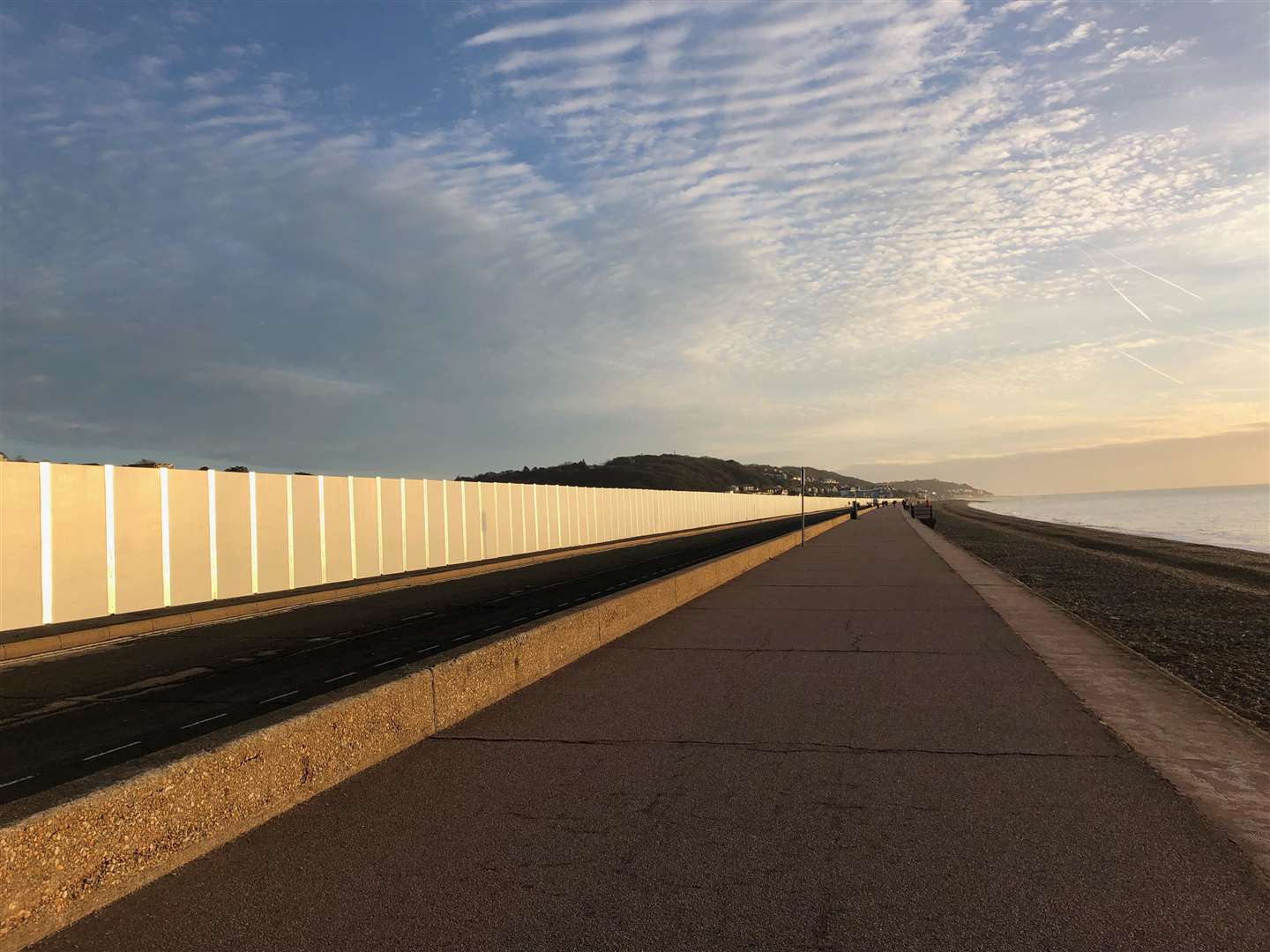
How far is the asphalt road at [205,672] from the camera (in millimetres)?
7008

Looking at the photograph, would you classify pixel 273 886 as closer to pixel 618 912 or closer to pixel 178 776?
pixel 178 776

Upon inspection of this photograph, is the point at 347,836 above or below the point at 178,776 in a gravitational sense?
below

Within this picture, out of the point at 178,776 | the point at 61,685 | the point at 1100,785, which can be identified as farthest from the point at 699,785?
the point at 61,685

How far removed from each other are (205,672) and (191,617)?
6.78 metres

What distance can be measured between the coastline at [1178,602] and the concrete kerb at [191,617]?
49.9ft

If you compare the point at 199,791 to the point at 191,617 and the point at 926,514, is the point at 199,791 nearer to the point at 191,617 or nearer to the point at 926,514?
the point at 191,617

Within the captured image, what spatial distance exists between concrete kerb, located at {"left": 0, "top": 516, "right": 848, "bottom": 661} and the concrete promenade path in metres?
9.26

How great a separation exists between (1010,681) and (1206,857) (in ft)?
15.3

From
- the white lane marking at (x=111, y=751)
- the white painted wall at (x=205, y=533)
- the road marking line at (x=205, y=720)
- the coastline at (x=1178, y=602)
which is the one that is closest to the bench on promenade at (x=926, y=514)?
the coastline at (x=1178, y=602)

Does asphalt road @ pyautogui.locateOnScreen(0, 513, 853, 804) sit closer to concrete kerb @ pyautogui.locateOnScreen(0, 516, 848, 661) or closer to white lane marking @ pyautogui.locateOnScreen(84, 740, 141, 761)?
white lane marking @ pyautogui.locateOnScreen(84, 740, 141, 761)

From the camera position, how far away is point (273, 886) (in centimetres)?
413

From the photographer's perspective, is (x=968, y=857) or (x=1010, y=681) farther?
(x=1010, y=681)

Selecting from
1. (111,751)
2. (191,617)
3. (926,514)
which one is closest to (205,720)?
(111,751)

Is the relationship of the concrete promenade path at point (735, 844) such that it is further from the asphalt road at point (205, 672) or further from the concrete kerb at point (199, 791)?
the asphalt road at point (205, 672)
